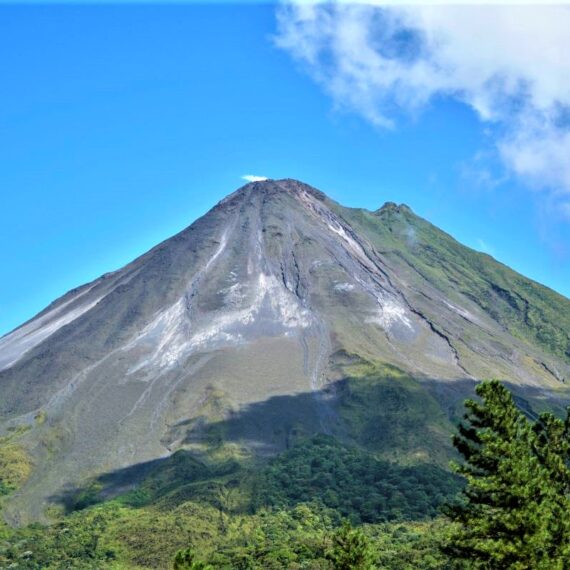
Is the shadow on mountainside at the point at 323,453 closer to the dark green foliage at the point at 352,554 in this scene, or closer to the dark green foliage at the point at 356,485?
the dark green foliage at the point at 356,485

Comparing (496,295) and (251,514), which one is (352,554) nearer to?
(251,514)

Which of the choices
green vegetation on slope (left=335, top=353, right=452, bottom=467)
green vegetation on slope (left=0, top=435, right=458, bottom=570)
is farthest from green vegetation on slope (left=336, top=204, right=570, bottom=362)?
green vegetation on slope (left=0, top=435, right=458, bottom=570)

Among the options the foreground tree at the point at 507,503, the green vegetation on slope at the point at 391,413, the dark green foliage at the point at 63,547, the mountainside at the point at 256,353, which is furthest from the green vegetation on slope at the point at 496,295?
the foreground tree at the point at 507,503

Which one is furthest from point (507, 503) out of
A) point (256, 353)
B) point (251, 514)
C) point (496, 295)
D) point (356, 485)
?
point (496, 295)

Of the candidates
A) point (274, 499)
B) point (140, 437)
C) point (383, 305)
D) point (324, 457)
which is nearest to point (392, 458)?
point (324, 457)

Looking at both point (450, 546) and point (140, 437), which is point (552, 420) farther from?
point (140, 437)
